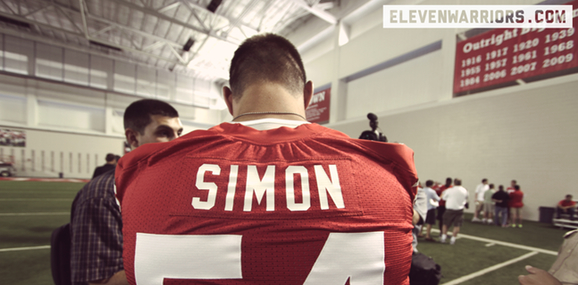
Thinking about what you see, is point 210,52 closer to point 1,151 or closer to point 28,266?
point 1,151

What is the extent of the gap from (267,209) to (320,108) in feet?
51.4

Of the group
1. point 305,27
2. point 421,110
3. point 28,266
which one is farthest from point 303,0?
point 28,266

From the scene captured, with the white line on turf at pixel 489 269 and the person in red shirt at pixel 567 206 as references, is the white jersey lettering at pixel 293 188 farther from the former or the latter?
the person in red shirt at pixel 567 206

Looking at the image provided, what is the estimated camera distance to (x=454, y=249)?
5.36m

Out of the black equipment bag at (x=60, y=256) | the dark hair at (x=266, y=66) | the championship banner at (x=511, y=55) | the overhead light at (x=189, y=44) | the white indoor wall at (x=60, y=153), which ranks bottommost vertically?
the white indoor wall at (x=60, y=153)

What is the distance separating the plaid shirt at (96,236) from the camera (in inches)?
53.6

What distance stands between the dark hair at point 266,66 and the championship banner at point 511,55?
1083 centimetres

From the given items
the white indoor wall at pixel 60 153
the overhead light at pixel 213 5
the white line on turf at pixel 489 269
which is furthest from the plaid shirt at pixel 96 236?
the white indoor wall at pixel 60 153

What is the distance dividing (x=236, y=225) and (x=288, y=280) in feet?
0.66

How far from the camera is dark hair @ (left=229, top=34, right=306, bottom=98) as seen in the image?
42.1 inches

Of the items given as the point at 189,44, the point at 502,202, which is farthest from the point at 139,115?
the point at 189,44

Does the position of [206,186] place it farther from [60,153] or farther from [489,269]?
[60,153]

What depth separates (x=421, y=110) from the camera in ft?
36.4

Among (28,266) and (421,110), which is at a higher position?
(421,110)
